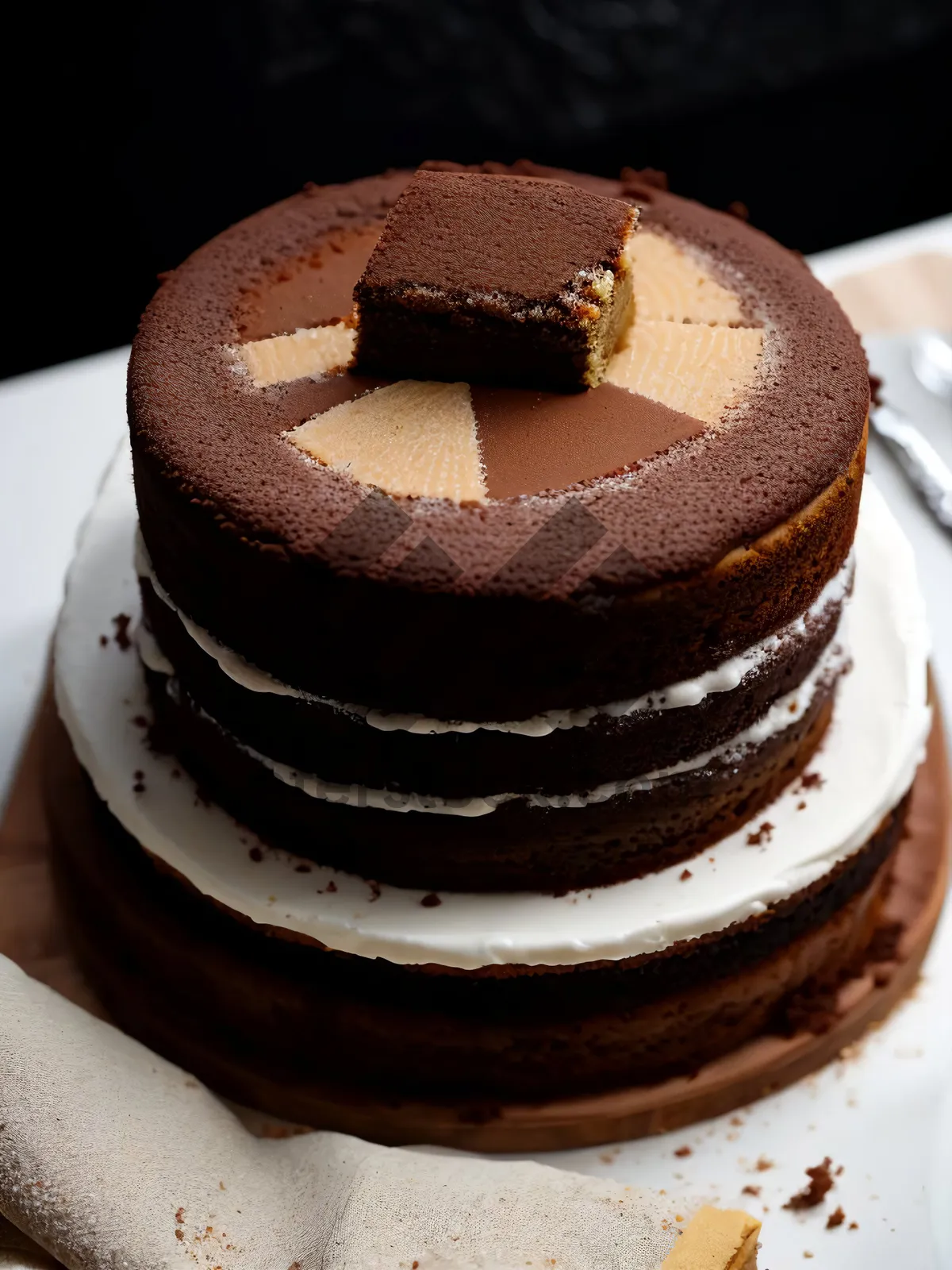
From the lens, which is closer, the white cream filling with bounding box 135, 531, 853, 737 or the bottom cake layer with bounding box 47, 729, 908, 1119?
the white cream filling with bounding box 135, 531, 853, 737

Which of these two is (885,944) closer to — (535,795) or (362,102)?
(535,795)

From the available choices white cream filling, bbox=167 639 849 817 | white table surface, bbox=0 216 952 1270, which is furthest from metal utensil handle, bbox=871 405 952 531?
white cream filling, bbox=167 639 849 817

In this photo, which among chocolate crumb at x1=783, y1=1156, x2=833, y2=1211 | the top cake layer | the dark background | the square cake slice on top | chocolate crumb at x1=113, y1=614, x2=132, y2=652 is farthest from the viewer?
the dark background

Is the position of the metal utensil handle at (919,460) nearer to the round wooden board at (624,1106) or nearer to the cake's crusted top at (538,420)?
the cake's crusted top at (538,420)

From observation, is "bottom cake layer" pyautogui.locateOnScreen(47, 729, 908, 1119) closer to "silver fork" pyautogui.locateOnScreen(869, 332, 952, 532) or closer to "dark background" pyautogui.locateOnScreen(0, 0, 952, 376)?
"silver fork" pyautogui.locateOnScreen(869, 332, 952, 532)

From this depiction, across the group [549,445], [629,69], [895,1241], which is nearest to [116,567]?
[549,445]

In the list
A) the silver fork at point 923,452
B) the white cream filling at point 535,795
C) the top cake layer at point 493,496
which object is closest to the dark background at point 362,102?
the silver fork at point 923,452

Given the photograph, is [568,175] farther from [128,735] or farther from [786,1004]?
[786,1004]

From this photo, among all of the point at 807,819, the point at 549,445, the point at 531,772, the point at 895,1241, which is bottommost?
the point at 895,1241
